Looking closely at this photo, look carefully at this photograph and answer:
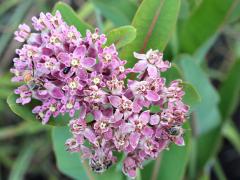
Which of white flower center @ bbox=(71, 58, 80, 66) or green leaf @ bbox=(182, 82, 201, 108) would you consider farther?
green leaf @ bbox=(182, 82, 201, 108)

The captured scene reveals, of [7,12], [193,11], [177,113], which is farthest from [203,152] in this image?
[7,12]

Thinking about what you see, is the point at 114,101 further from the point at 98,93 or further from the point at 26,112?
the point at 26,112

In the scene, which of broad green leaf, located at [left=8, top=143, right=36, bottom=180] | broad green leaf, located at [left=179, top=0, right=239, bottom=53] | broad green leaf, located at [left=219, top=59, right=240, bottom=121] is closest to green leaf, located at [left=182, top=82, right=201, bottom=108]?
broad green leaf, located at [left=179, top=0, right=239, bottom=53]

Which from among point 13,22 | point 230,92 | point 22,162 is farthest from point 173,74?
point 13,22

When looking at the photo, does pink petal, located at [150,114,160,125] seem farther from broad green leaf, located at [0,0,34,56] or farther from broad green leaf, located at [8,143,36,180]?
broad green leaf, located at [0,0,34,56]

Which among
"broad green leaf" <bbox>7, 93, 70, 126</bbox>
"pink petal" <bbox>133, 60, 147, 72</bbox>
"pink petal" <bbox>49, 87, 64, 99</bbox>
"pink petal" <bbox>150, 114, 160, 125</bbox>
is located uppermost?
"pink petal" <bbox>133, 60, 147, 72</bbox>

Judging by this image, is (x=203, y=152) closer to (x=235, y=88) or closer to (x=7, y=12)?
(x=235, y=88)
